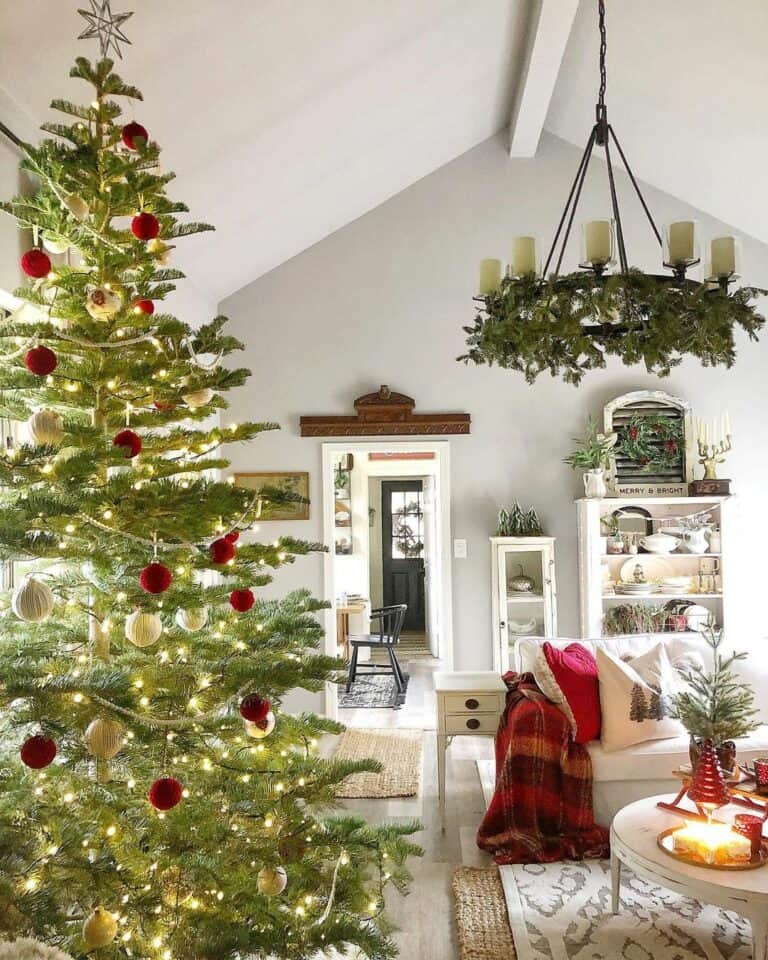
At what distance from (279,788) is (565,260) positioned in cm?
457

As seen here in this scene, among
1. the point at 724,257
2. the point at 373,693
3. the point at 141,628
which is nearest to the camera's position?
the point at 141,628

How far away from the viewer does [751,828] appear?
8.23 feet

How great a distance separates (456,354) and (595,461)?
48.5 inches

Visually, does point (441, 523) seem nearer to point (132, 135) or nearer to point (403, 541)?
point (132, 135)

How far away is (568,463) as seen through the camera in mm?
5605

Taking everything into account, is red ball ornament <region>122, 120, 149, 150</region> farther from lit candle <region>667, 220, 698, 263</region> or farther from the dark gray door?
the dark gray door

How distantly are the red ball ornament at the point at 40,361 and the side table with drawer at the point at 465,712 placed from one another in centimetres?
277

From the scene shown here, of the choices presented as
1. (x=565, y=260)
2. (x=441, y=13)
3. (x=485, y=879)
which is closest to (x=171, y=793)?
(x=485, y=879)

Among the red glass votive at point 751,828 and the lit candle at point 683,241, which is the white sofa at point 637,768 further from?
the lit candle at point 683,241

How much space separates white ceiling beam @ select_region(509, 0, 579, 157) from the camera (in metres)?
3.87

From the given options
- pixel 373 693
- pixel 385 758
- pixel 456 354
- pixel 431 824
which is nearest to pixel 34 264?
pixel 431 824

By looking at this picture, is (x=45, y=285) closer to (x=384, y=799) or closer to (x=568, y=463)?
(x=384, y=799)

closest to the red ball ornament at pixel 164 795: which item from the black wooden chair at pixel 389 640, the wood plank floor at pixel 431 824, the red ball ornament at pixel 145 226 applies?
the red ball ornament at pixel 145 226

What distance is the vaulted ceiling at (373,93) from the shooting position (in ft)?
9.30
